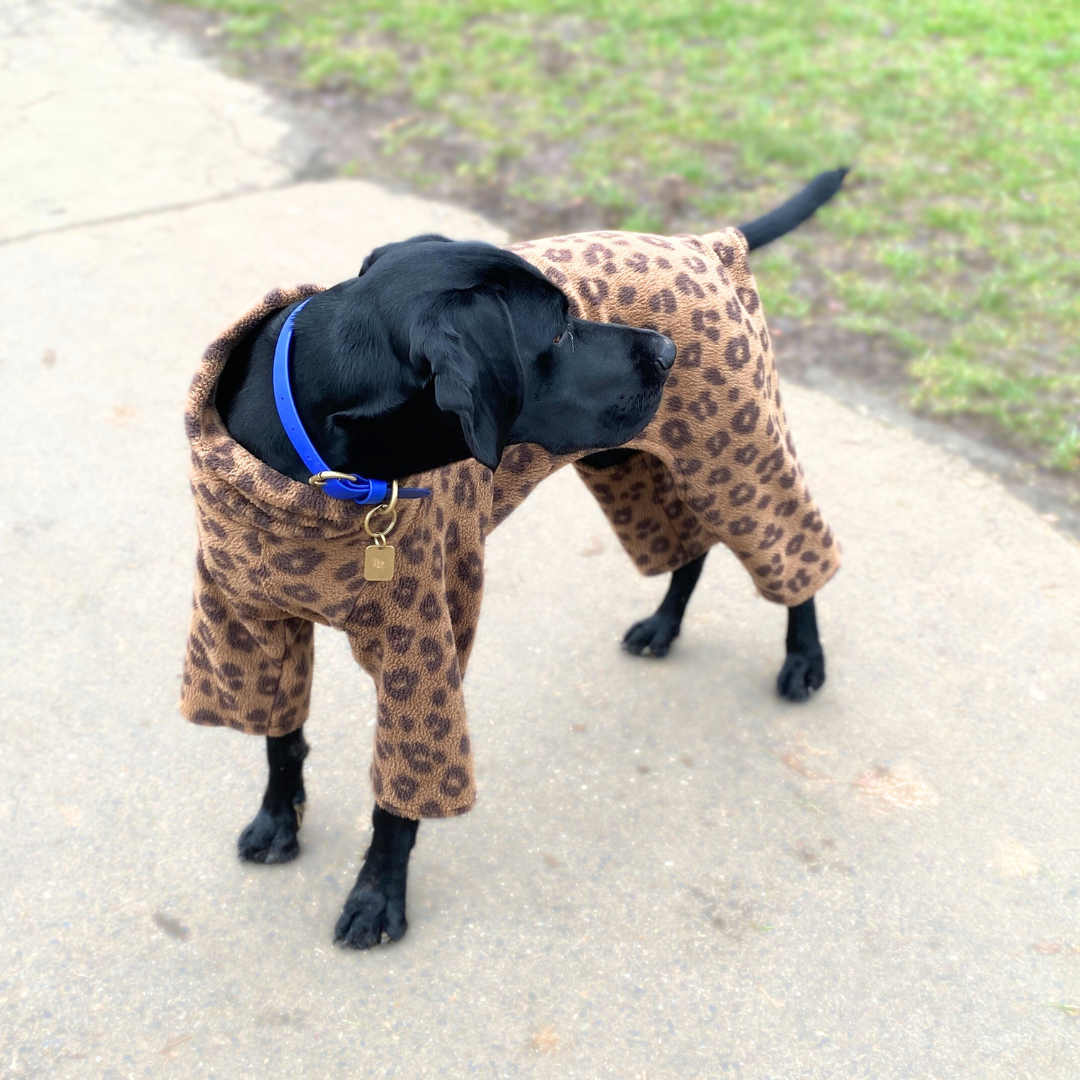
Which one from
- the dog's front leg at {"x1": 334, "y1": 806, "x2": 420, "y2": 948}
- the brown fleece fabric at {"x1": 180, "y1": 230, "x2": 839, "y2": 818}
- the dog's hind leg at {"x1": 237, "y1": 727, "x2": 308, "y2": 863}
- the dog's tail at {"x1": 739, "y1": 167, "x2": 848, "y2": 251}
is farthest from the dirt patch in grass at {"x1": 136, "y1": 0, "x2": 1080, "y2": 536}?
the dog's hind leg at {"x1": 237, "y1": 727, "x2": 308, "y2": 863}

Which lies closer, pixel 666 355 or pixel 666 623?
pixel 666 355

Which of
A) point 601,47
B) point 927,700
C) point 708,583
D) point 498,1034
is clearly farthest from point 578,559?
point 601,47

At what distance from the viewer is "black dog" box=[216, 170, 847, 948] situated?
1.75 metres

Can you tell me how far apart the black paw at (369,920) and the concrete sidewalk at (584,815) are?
1.6 inches

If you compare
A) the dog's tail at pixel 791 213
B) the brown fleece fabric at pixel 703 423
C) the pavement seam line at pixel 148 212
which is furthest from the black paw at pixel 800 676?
the pavement seam line at pixel 148 212

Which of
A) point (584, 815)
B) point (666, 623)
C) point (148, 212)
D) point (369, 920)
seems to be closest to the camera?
point (369, 920)

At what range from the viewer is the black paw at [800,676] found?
296 cm

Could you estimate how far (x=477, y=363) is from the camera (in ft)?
5.68

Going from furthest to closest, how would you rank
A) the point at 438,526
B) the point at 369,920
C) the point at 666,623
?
the point at 666,623 < the point at 369,920 < the point at 438,526

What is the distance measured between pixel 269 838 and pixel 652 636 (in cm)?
119

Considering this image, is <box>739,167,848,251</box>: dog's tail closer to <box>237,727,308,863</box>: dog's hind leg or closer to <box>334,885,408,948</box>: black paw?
<box>237,727,308,863</box>: dog's hind leg

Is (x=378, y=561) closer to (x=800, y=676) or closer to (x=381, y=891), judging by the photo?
(x=381, y=891)

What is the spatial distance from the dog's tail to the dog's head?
2.41 ft

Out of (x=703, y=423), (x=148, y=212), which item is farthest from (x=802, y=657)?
(x=148, y=212)
